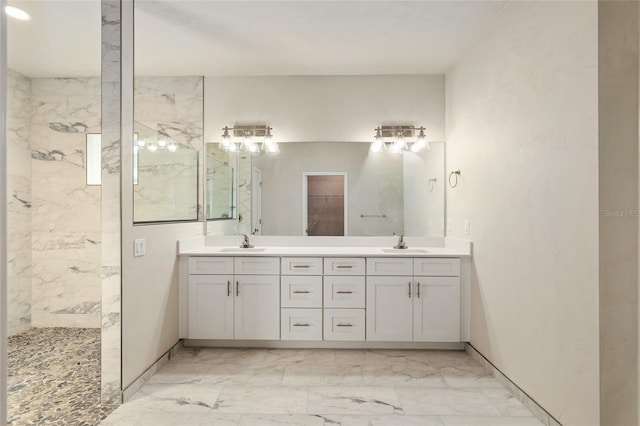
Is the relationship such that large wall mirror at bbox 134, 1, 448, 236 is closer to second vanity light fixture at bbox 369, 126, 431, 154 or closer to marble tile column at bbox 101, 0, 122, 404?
second vanity light fixture at bbox 369, 126, 431, 154

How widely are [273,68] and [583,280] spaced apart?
297cm

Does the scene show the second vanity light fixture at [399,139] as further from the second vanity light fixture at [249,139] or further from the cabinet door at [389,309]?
the cabinet door at [389,309]

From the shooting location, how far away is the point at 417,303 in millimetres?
2969

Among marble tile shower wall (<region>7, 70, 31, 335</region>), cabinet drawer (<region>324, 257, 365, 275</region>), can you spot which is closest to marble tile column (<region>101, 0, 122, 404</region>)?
cabinet drawer (<region>324, 257, 365, 275</region>)

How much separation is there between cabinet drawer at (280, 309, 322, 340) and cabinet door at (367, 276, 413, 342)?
48cm

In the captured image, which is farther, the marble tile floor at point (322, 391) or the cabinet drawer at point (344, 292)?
the cabinet drawer at point (344, 292)

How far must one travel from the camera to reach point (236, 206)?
3555mm

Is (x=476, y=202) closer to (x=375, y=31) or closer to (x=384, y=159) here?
(x=384, y=159)

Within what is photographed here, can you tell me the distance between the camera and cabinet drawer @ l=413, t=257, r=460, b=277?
117 inches

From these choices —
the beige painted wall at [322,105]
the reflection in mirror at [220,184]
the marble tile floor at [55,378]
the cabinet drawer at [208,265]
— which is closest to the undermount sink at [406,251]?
the beige painted wall at [322,105]

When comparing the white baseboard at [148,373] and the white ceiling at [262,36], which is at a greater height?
the white ceiling at [262,36]

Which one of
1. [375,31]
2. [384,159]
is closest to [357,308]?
[384,159]

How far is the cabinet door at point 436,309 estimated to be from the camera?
9.71 ft

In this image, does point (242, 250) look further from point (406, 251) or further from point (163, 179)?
point (406, 251)
